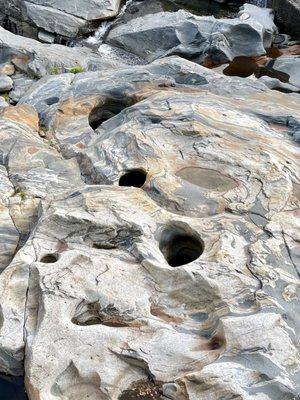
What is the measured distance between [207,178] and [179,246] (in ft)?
5.01

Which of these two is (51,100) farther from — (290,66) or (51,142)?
(290,66)

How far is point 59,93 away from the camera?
14.5 meters

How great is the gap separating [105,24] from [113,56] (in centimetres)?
260

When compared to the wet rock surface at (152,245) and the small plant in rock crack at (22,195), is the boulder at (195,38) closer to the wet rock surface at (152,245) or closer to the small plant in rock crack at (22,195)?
the wet rock surface at (152,245)

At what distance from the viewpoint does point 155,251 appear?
8.80 metres

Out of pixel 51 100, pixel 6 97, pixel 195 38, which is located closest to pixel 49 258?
pixel 51 100

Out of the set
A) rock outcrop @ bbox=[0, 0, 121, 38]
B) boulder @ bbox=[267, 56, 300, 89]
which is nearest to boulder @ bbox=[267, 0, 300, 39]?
boulder @ bbox=[267, 56, 300, 89]

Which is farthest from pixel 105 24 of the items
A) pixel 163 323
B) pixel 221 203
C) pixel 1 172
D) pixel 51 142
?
pixel 163 323

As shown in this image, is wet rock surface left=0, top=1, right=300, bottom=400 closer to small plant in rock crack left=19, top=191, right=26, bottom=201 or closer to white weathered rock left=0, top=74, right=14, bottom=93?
small plant in rock crack left=19, top=191, right=26, bottom=201

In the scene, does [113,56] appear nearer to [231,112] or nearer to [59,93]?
[59,93]

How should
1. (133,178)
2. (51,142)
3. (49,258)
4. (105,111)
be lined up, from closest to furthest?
(49,258) → (133,178) → (51,142) → (105,111)

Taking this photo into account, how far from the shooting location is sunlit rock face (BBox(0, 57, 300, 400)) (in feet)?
23.6

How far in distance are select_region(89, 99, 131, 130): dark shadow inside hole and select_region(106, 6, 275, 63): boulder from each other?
6808 millimetres

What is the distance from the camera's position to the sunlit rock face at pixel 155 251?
23.6ft
